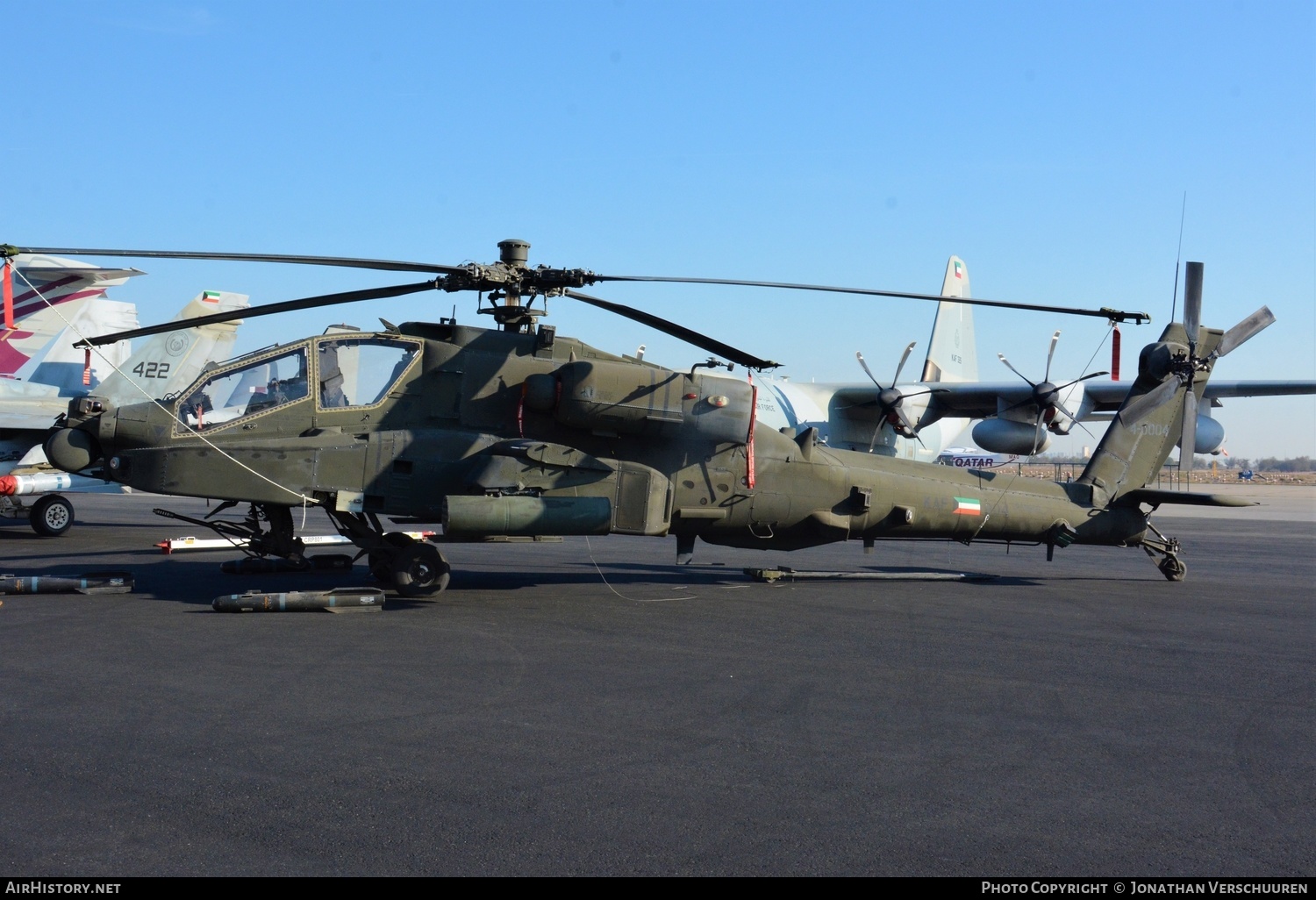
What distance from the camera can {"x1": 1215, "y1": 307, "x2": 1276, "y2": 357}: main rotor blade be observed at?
1447cm

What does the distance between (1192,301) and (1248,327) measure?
1.01 metres

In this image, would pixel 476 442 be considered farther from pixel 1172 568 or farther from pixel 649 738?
pixel 1172 568

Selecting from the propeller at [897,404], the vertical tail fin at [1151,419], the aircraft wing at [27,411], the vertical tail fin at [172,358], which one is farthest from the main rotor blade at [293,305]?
the propeller at [897,404]

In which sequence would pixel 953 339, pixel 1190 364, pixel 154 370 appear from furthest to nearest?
pixel 953 339 < pixel 154 370 < pixel 1190 364

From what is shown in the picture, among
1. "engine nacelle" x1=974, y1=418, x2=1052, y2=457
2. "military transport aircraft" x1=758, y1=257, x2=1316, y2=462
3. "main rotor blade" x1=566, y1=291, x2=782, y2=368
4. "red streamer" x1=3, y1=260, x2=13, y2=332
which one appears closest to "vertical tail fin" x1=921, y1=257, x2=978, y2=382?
"military transport aircraft" x1=758, y1=257, x2=1316, y2=462

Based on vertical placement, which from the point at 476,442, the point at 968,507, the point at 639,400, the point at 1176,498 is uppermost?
the point at 639,400

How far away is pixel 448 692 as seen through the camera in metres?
6.99

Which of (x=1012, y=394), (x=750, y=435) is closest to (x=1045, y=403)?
(x=1012, y=394)

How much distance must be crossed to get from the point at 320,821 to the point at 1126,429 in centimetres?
1367

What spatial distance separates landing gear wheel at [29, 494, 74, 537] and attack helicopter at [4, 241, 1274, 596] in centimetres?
1014

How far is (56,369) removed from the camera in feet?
86.7

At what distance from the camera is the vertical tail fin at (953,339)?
34.0m
